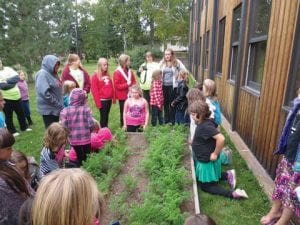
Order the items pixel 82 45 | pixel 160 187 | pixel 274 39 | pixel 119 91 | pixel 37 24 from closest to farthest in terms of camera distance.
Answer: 1. pixel 160 187
2. pixel 274 39
3. pixel 119 91
4. pixel 37 24
5. pixel 82 45

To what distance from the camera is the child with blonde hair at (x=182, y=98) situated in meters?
5.94

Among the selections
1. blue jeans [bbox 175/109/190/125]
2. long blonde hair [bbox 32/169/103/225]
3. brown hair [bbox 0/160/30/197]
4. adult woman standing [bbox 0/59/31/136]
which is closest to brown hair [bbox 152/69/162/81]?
blue jeans [bbox 175/109/190/125]

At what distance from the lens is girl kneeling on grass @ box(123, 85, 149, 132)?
561 cm

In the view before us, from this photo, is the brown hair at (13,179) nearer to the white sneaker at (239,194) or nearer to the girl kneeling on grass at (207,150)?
the girl kneeling on grass at (207,150)

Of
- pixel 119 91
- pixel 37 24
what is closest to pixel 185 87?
pixel 119 91

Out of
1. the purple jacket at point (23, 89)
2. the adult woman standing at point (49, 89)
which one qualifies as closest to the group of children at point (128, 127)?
the adult woman standing at point (49, 89)

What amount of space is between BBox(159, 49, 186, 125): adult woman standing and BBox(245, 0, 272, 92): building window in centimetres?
145

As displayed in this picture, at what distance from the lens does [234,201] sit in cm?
364

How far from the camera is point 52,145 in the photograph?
135 inches

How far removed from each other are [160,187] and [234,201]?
101cm

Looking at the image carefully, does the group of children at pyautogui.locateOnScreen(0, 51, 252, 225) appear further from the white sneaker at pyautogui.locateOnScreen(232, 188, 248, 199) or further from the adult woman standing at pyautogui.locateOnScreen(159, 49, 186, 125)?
the adult woman standing at pyautogui.locateOnScreen(159, 49, 186, 125)

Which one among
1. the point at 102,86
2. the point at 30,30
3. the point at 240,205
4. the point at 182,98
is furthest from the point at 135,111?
the point at 30,30

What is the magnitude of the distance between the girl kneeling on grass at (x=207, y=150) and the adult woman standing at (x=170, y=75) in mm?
2742

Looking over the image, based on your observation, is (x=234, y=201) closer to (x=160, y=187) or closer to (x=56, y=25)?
(x=160, y=187)
